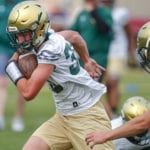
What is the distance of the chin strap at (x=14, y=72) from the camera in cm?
736

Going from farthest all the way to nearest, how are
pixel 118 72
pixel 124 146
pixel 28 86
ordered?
pixel 118 72
pixel 124 146
pixel 28 86

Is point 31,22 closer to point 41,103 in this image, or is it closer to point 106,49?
point 106,49

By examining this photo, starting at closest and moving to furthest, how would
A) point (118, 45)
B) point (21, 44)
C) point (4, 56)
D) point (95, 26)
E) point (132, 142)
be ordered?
point (21, 44) < point (132, 142) < point (4, 56) < point (95, 26) < point (118, 45)

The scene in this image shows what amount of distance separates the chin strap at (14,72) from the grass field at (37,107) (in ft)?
9.73

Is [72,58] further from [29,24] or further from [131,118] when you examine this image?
[131,118]

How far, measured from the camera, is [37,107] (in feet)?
48.5

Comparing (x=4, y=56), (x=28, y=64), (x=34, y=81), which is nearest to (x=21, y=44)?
(x=28, y=64)

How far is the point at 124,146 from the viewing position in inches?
316

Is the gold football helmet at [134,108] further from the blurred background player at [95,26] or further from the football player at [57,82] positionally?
the blurred background player at [95,26]

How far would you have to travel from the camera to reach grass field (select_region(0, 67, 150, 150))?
1096cm

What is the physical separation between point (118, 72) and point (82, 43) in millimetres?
6018

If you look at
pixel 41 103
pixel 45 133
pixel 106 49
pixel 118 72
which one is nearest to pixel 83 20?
pixel 106 49

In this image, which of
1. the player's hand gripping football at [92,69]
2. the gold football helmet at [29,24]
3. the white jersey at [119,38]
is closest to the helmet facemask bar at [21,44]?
the gold football helmet at [29,24]

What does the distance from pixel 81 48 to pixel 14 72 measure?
36.1 inches
